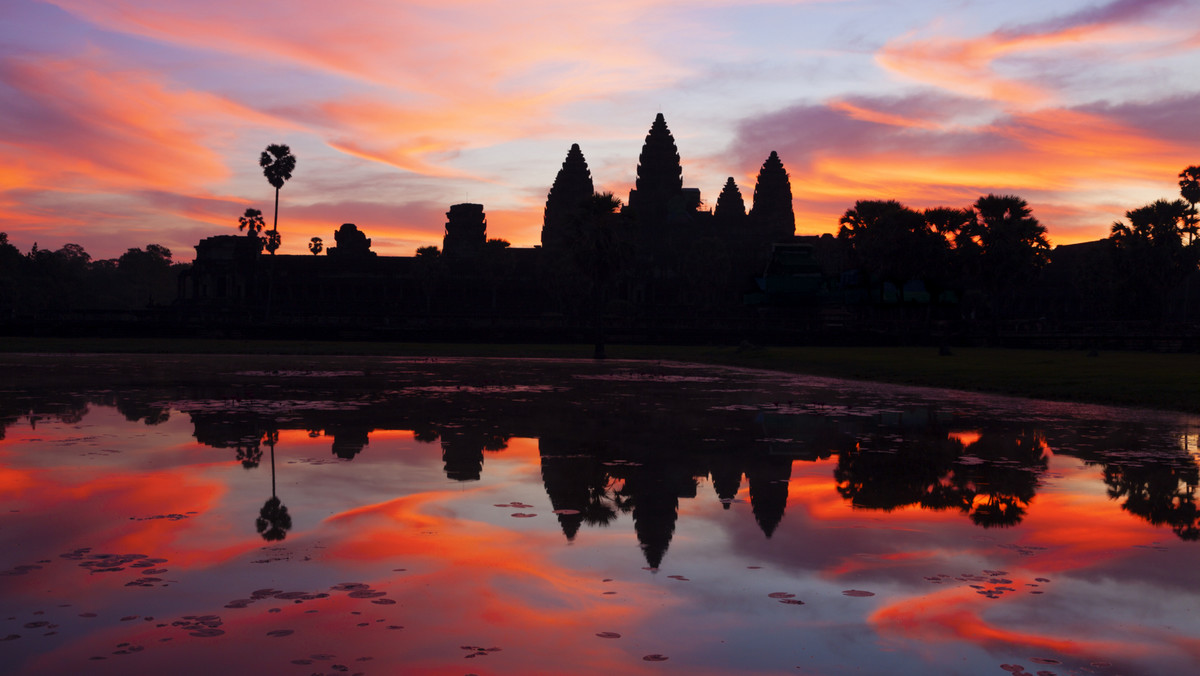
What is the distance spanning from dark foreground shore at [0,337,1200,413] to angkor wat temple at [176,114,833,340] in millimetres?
18053

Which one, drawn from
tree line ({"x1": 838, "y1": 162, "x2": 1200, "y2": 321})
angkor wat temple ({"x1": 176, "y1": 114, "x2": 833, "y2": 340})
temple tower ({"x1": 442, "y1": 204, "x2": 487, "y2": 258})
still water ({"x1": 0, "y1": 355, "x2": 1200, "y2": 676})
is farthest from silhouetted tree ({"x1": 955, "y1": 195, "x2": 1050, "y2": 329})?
temple tower ({"x1": 442, "y1": 204, "x2": 487, "y2": 258})

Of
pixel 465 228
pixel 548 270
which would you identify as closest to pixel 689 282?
pixel 548 270

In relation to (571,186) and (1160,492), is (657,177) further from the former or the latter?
(1160,492)

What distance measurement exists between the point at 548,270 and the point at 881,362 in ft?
199

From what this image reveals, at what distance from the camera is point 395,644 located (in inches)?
206

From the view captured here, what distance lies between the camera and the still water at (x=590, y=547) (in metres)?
5.22

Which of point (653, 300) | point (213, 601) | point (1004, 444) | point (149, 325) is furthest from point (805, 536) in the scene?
point (653, 300)

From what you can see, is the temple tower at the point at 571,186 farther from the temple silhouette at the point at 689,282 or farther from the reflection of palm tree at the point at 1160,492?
the reflection of palm tree at the point at 1160,492

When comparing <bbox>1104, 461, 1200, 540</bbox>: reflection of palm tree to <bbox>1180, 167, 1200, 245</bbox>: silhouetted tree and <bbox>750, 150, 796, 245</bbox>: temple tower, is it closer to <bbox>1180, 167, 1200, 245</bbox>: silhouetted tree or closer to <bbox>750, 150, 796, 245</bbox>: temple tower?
<bbox>1180, 167, 1200, 245</bbox>: silhouetted tree

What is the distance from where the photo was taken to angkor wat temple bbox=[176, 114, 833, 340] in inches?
3526

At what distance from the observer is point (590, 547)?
296 inches

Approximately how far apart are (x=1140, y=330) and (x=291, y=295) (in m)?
80.2

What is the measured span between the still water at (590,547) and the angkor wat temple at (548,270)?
53315mm

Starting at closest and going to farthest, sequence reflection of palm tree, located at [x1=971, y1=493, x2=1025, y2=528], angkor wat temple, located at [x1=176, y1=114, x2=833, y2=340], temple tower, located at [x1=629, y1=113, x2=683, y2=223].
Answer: reflection of palm tree, located at [x1=971, y1=493, x2=1025, y2=528] → angkor wat temple, located at [x1=176, y1=114, x2=833, y2=340] → temple tower, located at [x1=629, y1=113, x2=683, y2=223]
